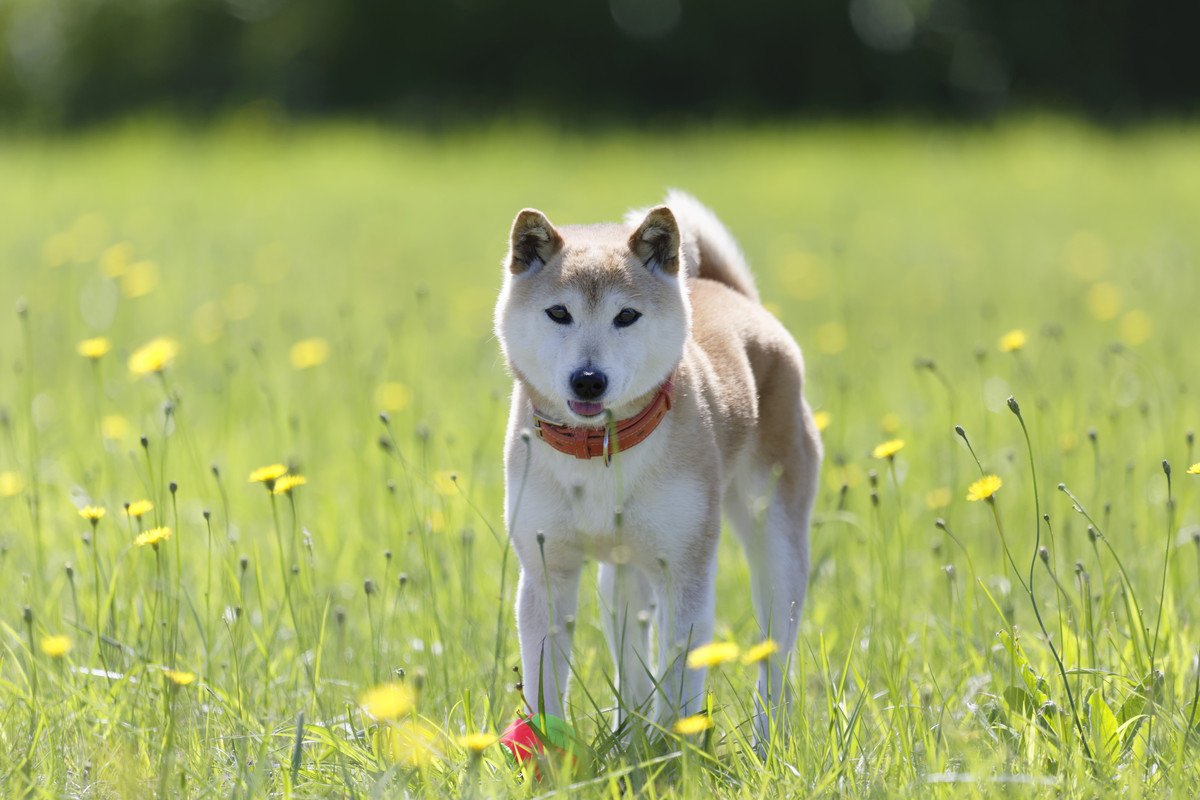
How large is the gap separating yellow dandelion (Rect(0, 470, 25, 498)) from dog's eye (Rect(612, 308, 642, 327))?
2052 mm

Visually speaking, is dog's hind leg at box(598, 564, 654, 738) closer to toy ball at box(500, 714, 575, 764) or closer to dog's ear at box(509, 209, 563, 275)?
toy ball at box(500, 714, 575, 764)

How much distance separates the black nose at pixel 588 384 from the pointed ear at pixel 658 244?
0.48 meters

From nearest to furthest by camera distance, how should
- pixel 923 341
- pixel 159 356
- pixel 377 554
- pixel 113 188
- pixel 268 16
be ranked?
pixel 159 356
pixel 377 554
pixel 923 341
pixel 113 188
pixel 268 16

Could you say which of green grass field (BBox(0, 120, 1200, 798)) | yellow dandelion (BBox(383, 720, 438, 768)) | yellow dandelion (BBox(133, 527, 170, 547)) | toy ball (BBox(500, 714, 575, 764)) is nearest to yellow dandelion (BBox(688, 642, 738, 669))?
green grass field (BBox(0, 120, 1200, 798))

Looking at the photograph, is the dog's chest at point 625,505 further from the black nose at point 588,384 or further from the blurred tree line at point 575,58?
the blurred tree line at point 575,58

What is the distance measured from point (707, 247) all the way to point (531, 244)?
0.92m

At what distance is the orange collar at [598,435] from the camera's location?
10.7 feet

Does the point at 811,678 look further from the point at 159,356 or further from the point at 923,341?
the point at 923,341

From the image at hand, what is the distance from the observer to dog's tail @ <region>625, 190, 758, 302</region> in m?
4.14

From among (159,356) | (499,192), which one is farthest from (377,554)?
(499,192)

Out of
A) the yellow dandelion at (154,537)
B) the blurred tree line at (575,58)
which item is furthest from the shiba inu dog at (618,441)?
the blurred tree line at (575,58)

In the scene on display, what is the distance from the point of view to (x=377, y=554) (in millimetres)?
4406

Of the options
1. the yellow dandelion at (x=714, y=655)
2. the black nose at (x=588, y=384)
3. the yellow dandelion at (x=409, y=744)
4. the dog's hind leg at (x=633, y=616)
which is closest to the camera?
the yellow dandelion at (x=714, y=655)

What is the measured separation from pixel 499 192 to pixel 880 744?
34.6ft
